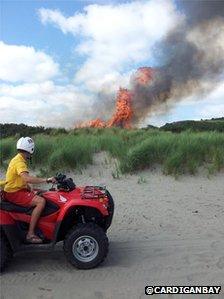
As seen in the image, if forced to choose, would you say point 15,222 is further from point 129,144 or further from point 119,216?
point 129,144

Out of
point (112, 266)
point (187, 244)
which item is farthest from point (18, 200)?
point (187, 244)

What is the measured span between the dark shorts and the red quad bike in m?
0.06

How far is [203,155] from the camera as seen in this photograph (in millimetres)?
13000

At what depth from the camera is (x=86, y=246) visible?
729cm

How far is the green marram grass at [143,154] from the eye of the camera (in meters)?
12.5

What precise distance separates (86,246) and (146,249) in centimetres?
133

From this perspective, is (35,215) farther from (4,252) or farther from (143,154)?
(143,154)

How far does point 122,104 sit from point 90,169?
11.6 m

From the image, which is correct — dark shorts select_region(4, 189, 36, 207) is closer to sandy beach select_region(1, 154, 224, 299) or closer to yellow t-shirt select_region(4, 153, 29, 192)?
yellow t-shirt select_region(4, 153, 29, 192)

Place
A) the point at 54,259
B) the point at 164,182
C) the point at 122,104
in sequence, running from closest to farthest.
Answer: the point at 54,259
the point at 164,182
the point at 122,104

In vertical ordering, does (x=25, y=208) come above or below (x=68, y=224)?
above
